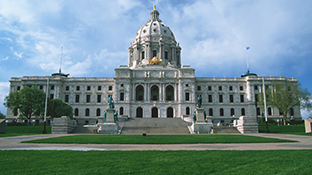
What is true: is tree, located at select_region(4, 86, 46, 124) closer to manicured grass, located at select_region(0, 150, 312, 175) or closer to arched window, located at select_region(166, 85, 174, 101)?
arched window, located at select_region(166, 85, 174, 101)

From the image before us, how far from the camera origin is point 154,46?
9369 centimetres

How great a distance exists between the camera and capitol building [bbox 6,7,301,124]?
77000 mm

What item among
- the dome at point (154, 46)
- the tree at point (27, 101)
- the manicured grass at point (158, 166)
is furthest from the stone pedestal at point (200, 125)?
the dome at point (154, 46)

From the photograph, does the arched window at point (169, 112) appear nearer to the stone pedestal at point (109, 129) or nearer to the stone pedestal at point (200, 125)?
the stone pedestal at point (200, 125)

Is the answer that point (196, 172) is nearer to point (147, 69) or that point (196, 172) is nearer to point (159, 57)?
point (147, 69)

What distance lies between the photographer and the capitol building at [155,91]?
253 ft

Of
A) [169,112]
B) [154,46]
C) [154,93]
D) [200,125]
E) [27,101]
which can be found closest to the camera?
[200,125]

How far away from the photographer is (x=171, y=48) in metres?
96.5

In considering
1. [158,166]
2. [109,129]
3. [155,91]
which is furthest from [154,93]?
[158,166]

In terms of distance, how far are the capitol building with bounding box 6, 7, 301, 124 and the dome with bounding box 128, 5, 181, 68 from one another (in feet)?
1.32

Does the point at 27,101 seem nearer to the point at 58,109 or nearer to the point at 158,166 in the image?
the point at 58,109

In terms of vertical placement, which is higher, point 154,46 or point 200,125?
point 154,46

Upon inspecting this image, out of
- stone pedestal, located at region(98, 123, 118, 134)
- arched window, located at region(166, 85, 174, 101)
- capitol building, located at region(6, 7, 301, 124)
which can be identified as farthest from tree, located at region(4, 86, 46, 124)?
arched window, located at region(166, 85, 174, 101)

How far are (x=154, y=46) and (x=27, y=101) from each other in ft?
156
